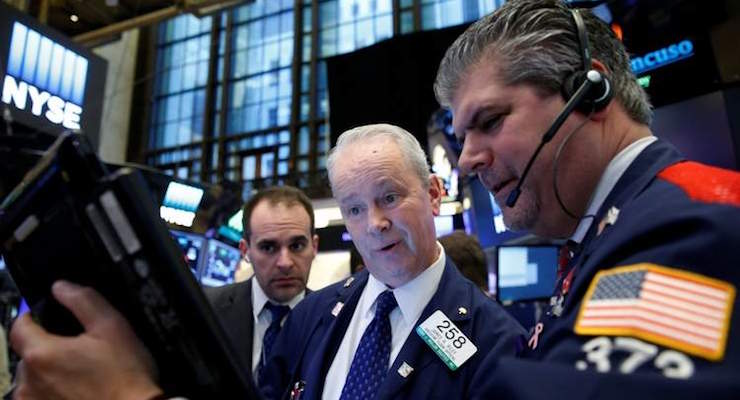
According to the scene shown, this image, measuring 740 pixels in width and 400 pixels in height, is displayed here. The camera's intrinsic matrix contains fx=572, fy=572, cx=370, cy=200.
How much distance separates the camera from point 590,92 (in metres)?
0.90

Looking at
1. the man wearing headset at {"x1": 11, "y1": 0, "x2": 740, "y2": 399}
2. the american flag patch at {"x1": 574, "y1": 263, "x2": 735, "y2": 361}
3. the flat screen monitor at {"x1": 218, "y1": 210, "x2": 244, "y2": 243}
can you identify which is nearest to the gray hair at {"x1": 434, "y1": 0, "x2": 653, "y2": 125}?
the man wearing headset at {"x1": 11, "y1": 0, "x2": 740, "y2": 399}

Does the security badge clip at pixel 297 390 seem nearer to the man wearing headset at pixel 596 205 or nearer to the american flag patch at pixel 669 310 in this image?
the man wearing headset at pixel 596 205

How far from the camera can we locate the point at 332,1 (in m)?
14.8

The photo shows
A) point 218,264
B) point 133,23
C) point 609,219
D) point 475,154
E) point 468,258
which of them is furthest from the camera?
point 133,23

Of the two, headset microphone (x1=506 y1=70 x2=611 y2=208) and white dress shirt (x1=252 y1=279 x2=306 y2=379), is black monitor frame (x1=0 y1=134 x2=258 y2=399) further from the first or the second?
white dress shirt (x1=252 y1=279 x2=306 y2=379)

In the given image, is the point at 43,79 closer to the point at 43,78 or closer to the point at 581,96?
the point at 43,78

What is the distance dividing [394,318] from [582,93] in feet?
2.62

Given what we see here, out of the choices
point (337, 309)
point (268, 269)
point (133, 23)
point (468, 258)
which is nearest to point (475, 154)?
point (337, 309)

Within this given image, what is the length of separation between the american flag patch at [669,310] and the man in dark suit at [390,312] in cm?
69

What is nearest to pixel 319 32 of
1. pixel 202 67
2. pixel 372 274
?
pixel 202 67

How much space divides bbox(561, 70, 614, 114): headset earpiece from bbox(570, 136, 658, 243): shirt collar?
82 millimetres

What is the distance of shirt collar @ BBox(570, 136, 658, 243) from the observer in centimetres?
86

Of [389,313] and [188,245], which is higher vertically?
[188,245]

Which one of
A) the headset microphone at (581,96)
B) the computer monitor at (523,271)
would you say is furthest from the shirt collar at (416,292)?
the computer monitor at (523,271)
